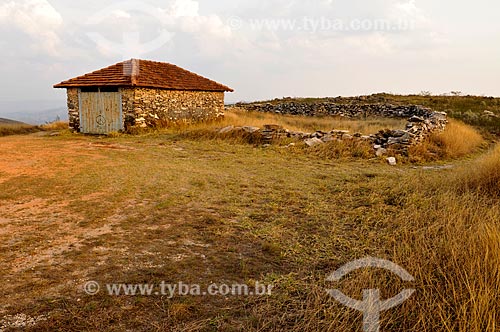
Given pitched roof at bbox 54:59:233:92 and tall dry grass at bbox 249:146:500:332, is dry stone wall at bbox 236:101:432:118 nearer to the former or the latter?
pitched roof at bbox 54:59:233:92

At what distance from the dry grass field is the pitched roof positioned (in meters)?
8.37

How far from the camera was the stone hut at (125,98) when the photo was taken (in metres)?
15.2

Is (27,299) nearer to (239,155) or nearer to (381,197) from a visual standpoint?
(381,197)

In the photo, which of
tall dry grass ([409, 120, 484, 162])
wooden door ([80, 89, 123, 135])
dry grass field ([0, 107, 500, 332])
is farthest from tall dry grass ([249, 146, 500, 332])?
wooden door ([80, 89, 123, 135])

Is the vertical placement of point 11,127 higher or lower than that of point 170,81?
lower

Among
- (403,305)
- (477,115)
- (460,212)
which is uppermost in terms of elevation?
(477,115)

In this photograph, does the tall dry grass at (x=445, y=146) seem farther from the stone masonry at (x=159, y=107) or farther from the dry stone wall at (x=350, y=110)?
the stone masonry at (x=159, y=107)

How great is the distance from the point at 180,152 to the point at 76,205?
18.1 ft

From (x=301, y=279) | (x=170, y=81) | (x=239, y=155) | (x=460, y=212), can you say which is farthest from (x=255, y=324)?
(x=170, y=81)

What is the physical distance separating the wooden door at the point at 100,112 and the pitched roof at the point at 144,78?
573 mm

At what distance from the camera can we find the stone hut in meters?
15.2

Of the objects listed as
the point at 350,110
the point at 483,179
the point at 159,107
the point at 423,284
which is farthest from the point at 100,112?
the point at 350,110

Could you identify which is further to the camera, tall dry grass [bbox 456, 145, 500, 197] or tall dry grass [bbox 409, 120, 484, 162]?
tall dry grass [bbox 409, 120, 484, 162]

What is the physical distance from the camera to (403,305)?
237 cm
